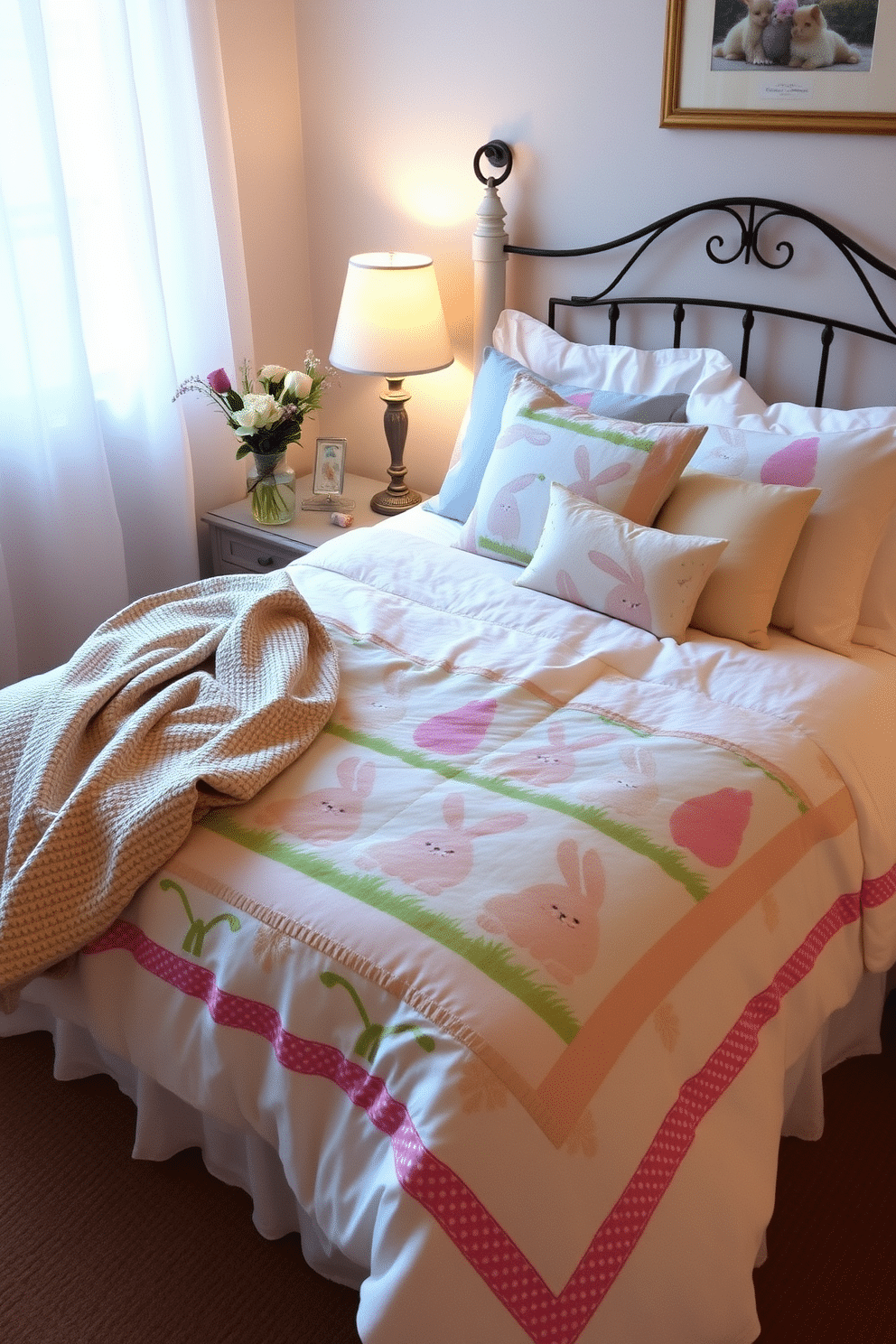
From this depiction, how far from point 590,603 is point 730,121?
1.15m

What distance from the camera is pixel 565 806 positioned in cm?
170

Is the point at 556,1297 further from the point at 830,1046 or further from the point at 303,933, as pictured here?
the point at 830,1046

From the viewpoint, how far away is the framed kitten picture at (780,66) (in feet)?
7.62

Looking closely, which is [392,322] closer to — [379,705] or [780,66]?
[780,66]

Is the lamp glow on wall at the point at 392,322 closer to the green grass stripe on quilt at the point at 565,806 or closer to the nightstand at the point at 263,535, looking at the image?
the nightstand at the point at 263,535

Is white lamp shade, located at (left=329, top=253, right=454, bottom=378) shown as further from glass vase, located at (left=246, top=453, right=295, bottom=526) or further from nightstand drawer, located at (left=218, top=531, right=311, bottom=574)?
nightstand drawer, located at (left=218, top=531, right=311, bottom=574)

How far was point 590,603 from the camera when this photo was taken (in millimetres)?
2273

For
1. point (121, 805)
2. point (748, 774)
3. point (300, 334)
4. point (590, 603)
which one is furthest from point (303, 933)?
point (300, 334)

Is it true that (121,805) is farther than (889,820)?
No

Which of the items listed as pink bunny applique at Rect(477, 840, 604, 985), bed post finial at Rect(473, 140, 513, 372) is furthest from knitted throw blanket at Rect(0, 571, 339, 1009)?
bed post finial at Rect(473, 140, 513, 372)

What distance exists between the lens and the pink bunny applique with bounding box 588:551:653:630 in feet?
7.18

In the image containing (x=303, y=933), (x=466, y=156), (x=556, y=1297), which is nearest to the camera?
(x=556, y=1297)

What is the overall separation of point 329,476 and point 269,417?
0.37 metres

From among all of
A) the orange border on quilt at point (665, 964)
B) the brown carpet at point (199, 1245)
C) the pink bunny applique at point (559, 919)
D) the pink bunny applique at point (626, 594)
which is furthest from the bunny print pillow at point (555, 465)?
the brown carpet at point (199, 1245)
